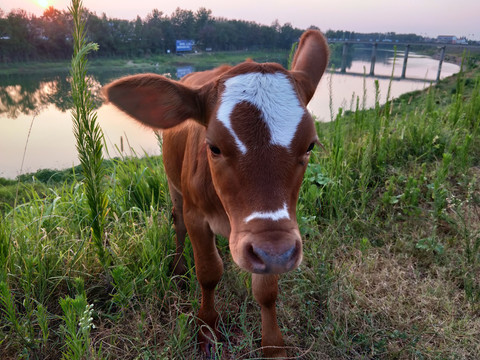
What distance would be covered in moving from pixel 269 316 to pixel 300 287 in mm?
556

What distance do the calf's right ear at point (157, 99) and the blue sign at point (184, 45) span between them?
64.6 ft

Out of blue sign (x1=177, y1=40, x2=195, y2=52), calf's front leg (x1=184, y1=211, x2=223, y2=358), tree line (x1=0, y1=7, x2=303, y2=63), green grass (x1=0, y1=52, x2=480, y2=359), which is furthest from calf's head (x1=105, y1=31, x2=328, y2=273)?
blue sign (x1=177, y1=40, x2=195, y2=52)

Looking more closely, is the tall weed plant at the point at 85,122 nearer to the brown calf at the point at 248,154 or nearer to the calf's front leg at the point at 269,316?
the brown calf at the point at 248,154

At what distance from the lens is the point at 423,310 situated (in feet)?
7.79

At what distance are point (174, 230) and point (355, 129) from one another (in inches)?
121

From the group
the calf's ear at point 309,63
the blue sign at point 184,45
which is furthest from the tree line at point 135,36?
the calf's ear at point 309,63

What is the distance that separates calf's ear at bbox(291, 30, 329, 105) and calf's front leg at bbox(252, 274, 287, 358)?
116 centimetres

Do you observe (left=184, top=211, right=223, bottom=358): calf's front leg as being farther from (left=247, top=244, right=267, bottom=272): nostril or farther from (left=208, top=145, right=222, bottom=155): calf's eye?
(left=247, top=244, right=267, bottom=272): nostril

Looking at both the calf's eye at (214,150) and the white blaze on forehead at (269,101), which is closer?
the white blaze on forehead at (269,101)

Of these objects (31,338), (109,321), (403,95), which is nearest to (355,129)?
(109,321)

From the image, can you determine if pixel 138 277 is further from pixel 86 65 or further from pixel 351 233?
pixel 351 233

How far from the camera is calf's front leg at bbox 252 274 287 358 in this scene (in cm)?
206

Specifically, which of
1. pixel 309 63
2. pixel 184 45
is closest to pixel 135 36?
pixel 184 45

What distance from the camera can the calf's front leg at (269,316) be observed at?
2.06 meters
